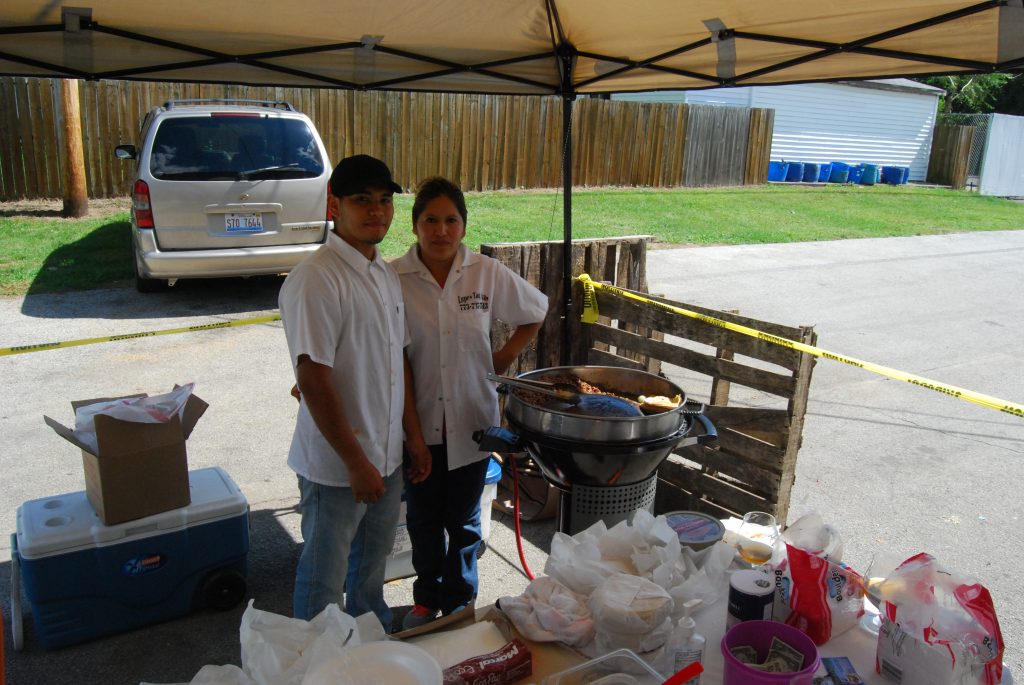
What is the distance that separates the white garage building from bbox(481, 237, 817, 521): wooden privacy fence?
20.3 m

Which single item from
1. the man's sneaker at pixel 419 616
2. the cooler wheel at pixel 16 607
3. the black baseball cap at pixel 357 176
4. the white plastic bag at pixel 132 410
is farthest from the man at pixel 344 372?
the cooler wheel at pixel 16 607

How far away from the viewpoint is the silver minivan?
801 cm

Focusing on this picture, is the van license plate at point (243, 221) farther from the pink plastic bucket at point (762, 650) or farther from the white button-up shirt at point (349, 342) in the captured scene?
the pink plastic bucket at point (762, 650)

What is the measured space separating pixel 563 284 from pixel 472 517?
1915 mm

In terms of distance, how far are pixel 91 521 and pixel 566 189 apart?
305cm

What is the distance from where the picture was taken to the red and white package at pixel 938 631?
68.5 inches

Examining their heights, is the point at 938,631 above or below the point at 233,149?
below

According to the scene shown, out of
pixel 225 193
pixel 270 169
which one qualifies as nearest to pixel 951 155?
pixel 270 169

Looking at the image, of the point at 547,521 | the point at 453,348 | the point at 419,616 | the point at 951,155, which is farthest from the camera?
the point at 951,155

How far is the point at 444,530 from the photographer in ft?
11.7

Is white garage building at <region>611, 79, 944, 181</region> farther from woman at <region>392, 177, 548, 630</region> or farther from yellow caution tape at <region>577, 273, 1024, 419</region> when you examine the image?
woman at <region>392, 177, 548, 630</region>

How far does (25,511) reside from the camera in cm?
335

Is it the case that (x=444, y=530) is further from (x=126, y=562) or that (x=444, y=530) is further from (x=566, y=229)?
(x=566, y=229)

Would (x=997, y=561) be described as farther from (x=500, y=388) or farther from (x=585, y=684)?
(x=585, y=684)
